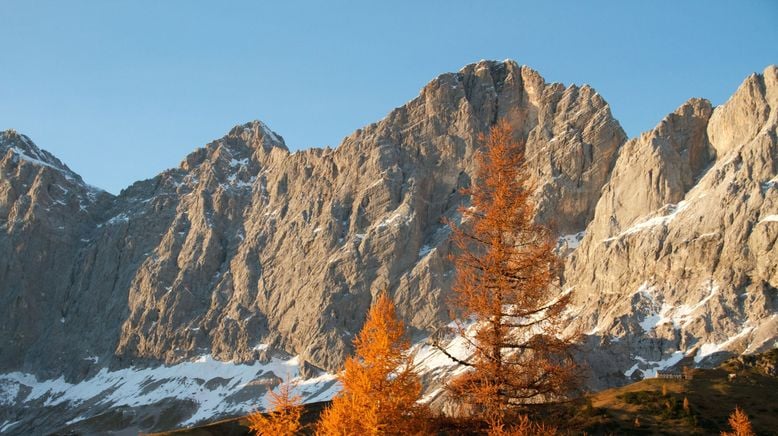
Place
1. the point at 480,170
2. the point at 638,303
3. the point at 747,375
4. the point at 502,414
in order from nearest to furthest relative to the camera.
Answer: the point at 502,414
the point at 480,170
the point at 747,375
the point at 638,303

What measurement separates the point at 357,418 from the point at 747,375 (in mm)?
56194

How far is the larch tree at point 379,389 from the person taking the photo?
2222 centimetres

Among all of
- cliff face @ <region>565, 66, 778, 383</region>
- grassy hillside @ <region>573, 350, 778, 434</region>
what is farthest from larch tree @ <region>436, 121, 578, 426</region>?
cliff face @ <region>565, 66, 778, 383</region>

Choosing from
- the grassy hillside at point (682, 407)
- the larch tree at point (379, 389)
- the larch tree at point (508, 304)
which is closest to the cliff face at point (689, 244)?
the grassy hillside at point (682, 407)

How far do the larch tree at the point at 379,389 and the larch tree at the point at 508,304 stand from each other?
2147 mm

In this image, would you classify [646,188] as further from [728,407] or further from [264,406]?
[728,407]

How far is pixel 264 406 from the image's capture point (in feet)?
622

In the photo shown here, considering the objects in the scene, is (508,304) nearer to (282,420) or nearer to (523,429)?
(523,429)

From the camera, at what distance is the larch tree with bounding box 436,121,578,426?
20953mm

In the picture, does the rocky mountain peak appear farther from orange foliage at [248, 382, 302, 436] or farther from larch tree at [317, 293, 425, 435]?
larch tree at [317, 293, 425, 435]

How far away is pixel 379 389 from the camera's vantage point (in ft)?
75.8

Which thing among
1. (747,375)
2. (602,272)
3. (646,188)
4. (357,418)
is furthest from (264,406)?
(357,418)

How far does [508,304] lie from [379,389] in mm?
5139

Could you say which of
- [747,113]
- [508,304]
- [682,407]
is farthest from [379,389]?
[747,113]
